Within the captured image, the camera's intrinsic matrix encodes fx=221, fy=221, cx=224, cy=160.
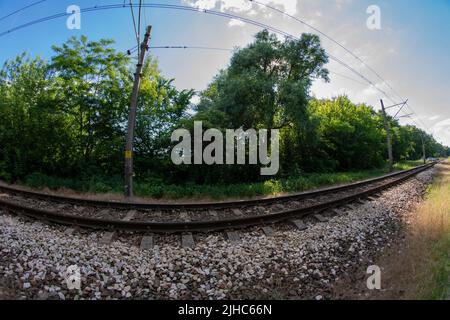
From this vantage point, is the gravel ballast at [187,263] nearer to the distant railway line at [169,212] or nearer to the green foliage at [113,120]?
the distant railway line at [169,212]

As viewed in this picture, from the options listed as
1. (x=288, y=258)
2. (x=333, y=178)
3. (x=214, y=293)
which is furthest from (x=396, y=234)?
(x=333, y=178)

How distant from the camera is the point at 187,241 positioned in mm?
5027

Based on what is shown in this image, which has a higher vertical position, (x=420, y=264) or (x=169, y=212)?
(x=169, y=212)

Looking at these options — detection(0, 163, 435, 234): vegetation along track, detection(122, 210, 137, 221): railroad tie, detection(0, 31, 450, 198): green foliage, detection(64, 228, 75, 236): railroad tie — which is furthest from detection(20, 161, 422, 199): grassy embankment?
detection(64, 228, 75, 236): railroad tie

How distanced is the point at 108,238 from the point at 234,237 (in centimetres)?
288

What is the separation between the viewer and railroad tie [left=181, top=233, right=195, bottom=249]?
15.9 ft

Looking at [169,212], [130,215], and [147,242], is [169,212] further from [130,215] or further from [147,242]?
[147,242]

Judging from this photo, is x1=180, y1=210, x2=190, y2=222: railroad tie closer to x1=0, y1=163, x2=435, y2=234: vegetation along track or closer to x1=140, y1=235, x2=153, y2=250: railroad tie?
x1=0, y1=163, x2=435, y2=234: vegetation along track

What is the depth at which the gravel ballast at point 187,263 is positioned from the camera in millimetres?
3350

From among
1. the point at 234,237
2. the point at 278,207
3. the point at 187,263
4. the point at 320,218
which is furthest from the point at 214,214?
the point at 320,218

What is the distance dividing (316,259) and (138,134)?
1261cm

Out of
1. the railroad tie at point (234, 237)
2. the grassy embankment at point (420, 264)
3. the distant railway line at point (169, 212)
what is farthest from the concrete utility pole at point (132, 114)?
the grassy embankment at point (420, 264)

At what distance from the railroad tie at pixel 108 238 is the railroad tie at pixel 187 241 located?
5.23 ft
